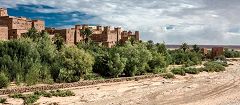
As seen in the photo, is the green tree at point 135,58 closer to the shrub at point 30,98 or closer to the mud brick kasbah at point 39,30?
the shrub at point 30,98

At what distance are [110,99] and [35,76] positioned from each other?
814cm

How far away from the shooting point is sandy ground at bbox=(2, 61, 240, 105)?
29391 mm

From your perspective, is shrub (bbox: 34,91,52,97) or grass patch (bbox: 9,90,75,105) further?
shrub (bbox: 34,91,52,97)

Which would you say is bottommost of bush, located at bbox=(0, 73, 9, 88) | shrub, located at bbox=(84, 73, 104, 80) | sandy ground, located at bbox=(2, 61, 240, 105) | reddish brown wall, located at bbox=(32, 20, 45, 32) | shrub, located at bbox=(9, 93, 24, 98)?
sandy ground, located at bbox=(2, 61, 240, 105)

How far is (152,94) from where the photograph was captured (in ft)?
111

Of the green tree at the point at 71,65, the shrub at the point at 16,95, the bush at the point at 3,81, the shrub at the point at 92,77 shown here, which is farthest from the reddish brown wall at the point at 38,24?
the shrub at the point at 16,95

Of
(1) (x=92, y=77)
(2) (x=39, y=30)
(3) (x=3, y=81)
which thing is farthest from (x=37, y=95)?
(2) (x=39, y=30)

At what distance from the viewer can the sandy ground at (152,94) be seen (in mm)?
29391

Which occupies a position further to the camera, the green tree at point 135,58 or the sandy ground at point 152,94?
the green tree at point 135,58

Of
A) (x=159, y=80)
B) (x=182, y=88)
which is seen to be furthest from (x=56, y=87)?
(x=159, y=80)

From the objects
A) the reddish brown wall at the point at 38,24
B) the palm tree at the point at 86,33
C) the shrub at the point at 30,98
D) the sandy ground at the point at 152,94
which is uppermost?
the reddish brown wall at the point at 38,24

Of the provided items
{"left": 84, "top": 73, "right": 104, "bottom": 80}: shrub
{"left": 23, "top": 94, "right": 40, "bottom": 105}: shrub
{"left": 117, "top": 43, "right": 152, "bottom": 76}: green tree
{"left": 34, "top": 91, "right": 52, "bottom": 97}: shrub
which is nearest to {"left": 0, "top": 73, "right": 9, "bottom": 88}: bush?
{"left": 34, "top": 91, "right": 52, "bottom": 97}: shrub

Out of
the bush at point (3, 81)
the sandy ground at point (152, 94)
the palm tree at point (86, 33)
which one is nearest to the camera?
the sandy ground at point (152, 94)

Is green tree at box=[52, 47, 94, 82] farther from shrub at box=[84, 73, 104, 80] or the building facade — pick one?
the building facade
